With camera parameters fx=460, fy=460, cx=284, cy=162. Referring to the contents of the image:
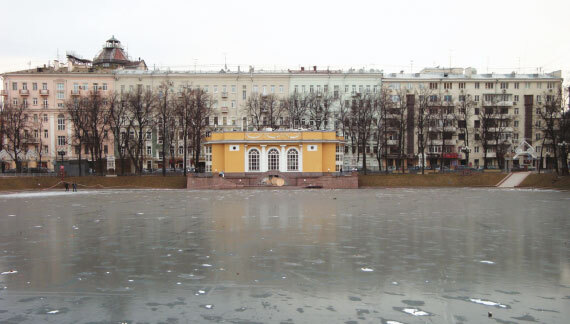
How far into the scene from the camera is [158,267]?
13273mm

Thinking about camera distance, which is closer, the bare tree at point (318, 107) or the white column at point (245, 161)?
the white column at point (245, 161)

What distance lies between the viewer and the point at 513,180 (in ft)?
196

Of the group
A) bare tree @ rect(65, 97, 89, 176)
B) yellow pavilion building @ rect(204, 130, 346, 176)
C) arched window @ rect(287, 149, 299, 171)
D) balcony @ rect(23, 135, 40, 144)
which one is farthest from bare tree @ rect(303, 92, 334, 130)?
balcony @ rect(23, 135, 40, 144)

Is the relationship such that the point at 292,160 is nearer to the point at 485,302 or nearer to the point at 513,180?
the point at 513,180

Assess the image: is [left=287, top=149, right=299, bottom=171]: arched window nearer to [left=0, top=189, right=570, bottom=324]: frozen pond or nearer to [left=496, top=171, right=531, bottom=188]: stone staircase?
[left=496, top=171, right=531, bottom=188]: stone staircase

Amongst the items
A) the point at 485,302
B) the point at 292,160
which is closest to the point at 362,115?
the point at 292,160

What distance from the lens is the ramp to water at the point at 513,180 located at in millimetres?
58088

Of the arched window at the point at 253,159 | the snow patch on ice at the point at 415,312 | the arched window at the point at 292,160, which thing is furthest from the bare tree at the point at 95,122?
the snow patch on ice at the point at 415,312

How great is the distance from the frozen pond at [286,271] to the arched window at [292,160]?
40.5 m

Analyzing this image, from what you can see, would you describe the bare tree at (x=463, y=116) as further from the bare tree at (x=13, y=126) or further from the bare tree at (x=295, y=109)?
the bare tree at (x=13, y=126)

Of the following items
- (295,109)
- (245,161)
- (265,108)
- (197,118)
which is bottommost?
(245,161)

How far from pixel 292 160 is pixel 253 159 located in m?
5.50

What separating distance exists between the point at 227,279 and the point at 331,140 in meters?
53.2

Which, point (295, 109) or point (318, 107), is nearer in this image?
point (295, 109)
